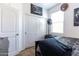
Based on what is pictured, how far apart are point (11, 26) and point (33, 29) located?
0.30 m

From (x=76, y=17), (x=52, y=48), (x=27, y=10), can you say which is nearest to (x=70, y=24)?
(x=76, y=17)

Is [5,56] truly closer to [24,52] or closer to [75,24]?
[24,52]

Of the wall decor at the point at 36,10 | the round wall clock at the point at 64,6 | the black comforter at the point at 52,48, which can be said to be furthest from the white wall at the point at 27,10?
the black comforter at the point at 52,48

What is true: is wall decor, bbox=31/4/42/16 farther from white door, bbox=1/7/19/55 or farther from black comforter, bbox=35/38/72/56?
black comforter, bbox=35/38/72/56

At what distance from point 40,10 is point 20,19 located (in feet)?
0.97

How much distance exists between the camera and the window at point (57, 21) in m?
1.42

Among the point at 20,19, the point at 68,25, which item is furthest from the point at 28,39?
the point at 68,25

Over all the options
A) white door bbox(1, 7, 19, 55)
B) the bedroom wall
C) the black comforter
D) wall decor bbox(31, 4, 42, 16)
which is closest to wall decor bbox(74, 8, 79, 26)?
the bedroom wall

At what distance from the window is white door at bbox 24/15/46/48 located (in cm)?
13

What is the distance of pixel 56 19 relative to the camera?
1.43 metres

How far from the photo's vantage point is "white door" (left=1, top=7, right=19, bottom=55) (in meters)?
1.38

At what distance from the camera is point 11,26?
1.40 metres

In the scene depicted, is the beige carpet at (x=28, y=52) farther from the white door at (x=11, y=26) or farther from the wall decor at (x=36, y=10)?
the wall decor at (x=36, y=10)

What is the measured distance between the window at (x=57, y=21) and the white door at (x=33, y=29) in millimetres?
126
